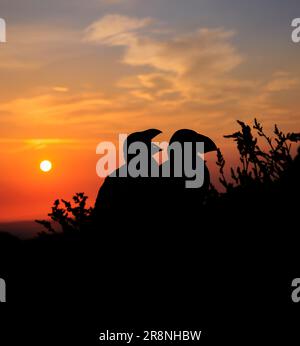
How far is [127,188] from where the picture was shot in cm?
622

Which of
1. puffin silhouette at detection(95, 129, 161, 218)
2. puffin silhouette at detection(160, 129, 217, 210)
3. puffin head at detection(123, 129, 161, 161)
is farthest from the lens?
puffin head at detection(123, 129, 161, 161)

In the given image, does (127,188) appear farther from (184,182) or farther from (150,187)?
(184,182)

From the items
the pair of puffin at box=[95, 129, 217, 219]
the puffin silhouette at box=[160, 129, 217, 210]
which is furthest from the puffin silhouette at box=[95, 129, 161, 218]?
the puffin silhouette at box=[160, 129, 217, 210]

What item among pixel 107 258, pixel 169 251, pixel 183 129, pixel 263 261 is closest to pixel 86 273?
pixel 107 258

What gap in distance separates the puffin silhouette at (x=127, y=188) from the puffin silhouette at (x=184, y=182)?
0.22 m

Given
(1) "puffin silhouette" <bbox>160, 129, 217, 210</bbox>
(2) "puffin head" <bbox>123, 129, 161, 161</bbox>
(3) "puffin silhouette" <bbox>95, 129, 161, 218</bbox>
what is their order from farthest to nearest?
(2) "puffin head" <bbox>123, 129, 161, 161</bbox> → (3) "puffin silhouette" <bbox>95, 129, 161, 218</bbox> → (1) "puffin silhouette" <bbox>160, 129, 217, 210</bbox>

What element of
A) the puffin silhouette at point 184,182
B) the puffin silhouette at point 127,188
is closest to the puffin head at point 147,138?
the puffin silhouette at point 127,188

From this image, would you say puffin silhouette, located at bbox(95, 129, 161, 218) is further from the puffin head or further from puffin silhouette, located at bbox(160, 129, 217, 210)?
puffin silhouette, located at bbox(160, 129, 217, 210)

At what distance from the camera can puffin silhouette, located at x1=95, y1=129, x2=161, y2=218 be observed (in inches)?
232

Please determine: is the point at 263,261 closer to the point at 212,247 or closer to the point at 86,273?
the point at 212,247

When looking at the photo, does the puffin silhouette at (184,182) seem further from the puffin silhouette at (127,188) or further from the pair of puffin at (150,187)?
the puffin silhouette at (127,188)

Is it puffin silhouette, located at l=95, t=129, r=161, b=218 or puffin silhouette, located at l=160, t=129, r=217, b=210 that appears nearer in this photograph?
puffin silhouette, located at l=160, t=129, r=217, b=210

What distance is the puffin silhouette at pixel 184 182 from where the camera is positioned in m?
5.70

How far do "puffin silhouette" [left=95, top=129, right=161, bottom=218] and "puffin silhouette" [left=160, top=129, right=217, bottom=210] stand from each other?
22cm
